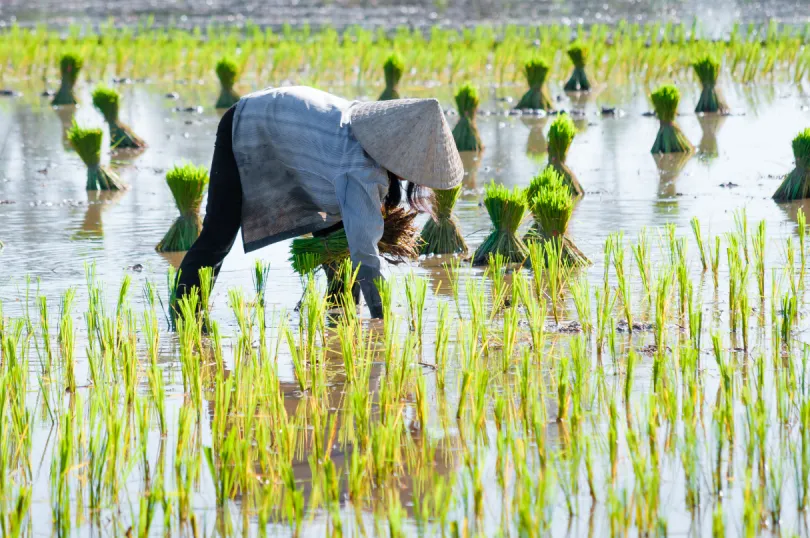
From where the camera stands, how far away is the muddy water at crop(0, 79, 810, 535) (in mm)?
5840

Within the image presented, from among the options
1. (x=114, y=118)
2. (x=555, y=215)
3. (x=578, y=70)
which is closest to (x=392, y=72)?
(x=578, y=70)

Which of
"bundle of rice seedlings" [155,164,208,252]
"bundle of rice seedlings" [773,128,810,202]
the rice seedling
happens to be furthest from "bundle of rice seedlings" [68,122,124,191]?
"bundle of rice seedlings" [773,128,810,202]

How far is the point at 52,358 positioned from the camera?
4445 mm

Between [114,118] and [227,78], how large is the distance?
238 cm

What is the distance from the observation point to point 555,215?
221 inches

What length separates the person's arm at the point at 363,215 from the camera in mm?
4141

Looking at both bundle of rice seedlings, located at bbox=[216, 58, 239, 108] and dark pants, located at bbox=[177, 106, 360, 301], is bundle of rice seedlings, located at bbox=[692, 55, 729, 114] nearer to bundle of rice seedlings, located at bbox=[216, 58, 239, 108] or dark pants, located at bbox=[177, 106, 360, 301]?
bundle of rice seedlings, located at bbox=[216, 58, 239, 108]

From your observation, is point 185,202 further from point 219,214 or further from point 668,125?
point 668,125

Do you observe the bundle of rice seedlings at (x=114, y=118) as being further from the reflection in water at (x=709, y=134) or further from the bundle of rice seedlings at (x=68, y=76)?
the reflection in water at (x=709, y=134)

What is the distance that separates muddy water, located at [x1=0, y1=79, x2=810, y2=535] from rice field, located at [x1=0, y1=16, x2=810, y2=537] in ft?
0.11

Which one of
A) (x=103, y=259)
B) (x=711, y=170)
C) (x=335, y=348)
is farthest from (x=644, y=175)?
(x=335, y=348)

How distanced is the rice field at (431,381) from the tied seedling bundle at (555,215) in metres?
0.02

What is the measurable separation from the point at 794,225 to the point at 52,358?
3.96 meters

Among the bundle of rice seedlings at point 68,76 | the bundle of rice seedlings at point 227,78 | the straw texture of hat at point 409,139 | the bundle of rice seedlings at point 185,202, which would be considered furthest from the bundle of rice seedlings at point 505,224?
the bundle of rice seedlings at point 68,76
